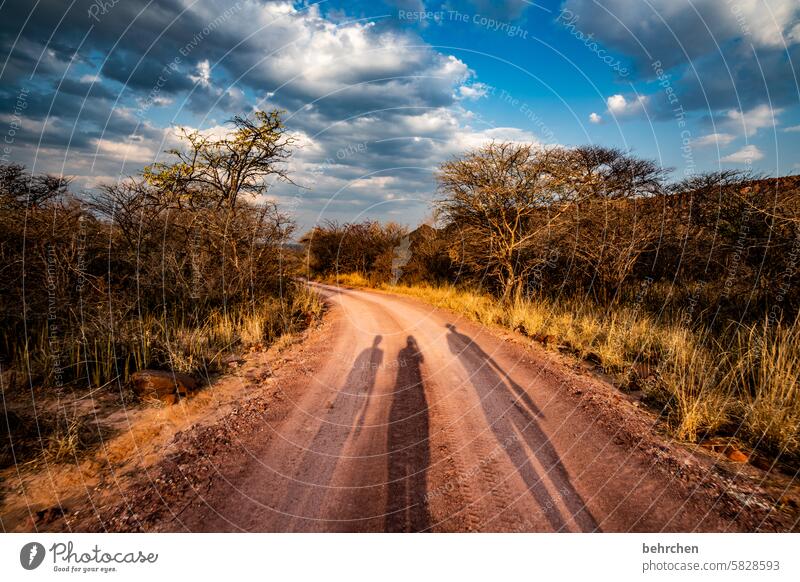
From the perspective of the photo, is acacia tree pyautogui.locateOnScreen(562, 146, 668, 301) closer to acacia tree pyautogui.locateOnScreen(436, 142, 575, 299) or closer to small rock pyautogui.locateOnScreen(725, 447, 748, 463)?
acacia tree pyautogui.locateOnScreen(436, 142, 575, 299)

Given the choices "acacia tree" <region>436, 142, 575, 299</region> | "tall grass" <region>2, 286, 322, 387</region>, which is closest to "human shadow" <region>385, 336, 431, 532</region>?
"tall grass" <region>2, 286, 322, 387</region>

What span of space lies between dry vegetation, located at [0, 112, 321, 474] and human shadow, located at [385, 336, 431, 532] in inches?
147

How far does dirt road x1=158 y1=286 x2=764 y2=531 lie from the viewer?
2.86m

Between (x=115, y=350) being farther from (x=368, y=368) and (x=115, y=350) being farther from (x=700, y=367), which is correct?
(x=700, y=367)

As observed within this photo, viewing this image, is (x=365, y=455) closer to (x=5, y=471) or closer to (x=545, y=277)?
(x=5, y=471)

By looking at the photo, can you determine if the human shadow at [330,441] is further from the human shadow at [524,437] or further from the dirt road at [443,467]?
the human shadow at [524,437]

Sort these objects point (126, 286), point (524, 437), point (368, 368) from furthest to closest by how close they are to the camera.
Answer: point (126, 286)
point (368, 368)
point (524, 437)

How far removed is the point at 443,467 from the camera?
11.6ft

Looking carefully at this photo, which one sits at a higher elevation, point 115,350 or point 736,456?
point 736,456

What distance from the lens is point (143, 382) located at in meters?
5.30

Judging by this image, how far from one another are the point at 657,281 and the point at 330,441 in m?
13.2

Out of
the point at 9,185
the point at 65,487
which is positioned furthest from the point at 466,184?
the point at 9,185

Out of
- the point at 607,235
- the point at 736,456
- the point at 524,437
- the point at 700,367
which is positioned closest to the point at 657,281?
the point at 607,235

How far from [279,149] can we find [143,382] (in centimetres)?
988
